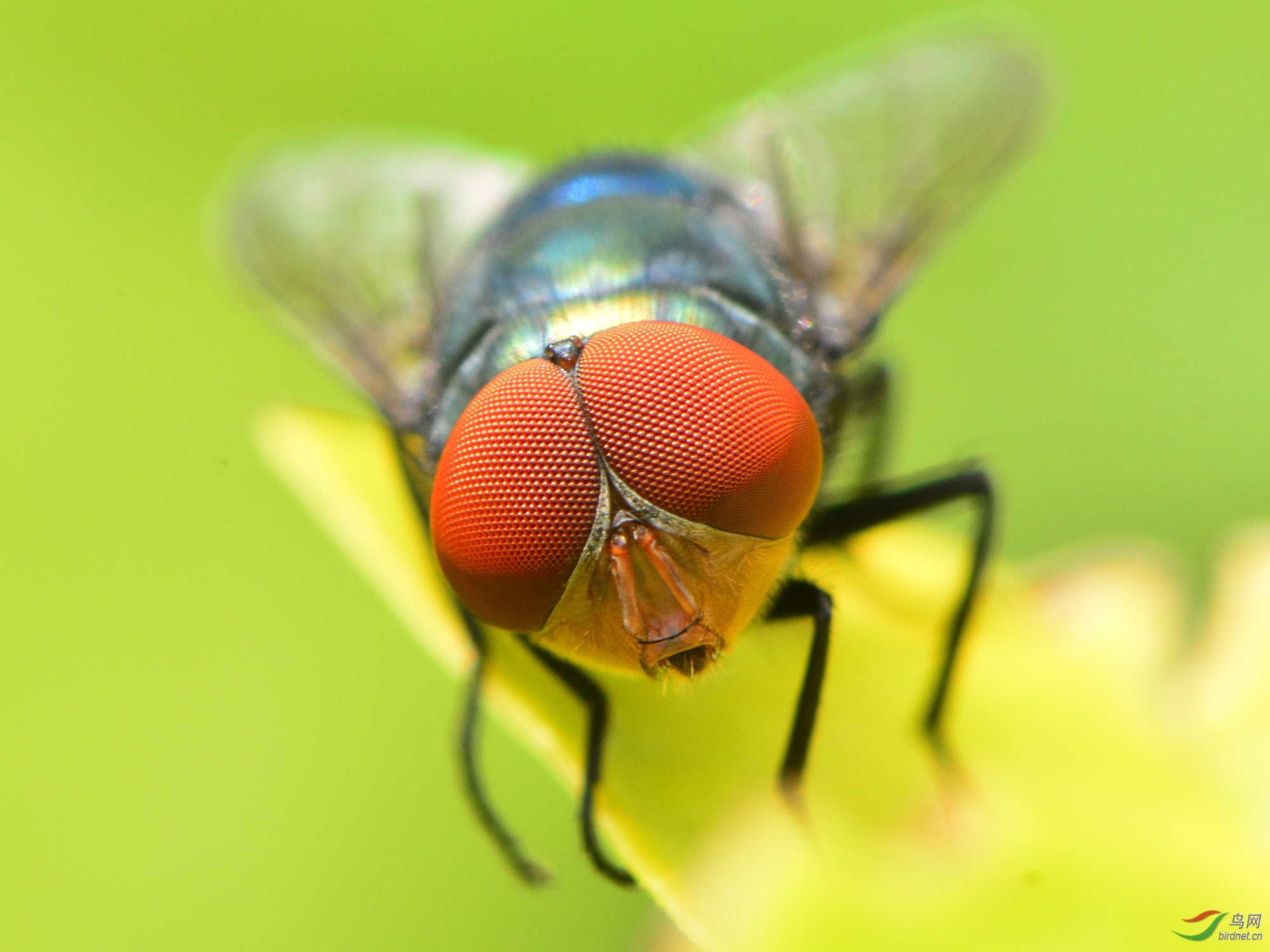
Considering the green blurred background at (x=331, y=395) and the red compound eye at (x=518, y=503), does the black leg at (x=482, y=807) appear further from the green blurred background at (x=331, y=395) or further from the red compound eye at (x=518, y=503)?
the red compound eye at (x=518, y=503)

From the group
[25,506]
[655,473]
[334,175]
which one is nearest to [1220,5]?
[334,175]

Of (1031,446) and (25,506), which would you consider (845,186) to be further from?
(25,506)

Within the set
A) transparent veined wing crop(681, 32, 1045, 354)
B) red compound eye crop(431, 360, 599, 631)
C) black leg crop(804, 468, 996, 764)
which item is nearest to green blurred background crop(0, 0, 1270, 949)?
transparent veined wing crop(681, 32, 1045, 354)

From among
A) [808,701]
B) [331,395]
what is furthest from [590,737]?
[331,395]

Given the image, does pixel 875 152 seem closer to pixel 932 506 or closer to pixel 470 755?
pixel 932 506

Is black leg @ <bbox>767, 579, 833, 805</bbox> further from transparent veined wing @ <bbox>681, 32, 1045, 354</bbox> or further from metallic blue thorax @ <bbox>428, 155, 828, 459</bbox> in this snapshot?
transparent veined wing @ <bbox>681, 32, 1045, 354</bbox>

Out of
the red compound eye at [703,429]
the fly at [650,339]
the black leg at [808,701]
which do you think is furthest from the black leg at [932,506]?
the red compound eye at [703,429]

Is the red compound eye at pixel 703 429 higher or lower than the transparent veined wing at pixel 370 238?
higher
